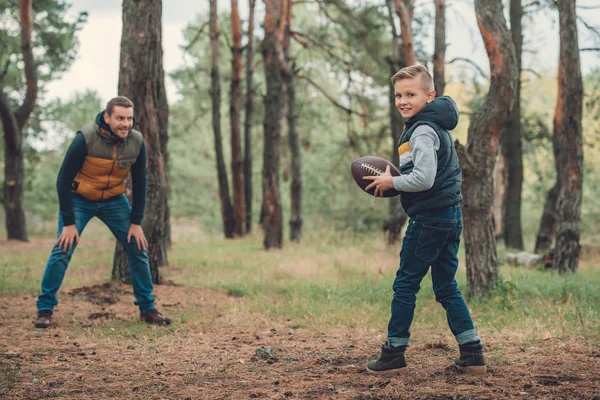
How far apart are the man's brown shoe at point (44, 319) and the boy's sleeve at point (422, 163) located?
3.88m

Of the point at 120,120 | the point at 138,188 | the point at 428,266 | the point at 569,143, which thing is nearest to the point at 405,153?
the point at 428,266

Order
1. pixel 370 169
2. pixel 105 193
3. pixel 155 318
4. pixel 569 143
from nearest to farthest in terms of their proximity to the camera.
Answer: pixel 370 169 → pixel 105 193 → pixel 155 318 → pixel 569 143

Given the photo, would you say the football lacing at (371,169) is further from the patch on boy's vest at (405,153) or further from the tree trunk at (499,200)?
the tree trunk at (499,200)

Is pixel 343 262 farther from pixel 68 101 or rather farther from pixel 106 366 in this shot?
pixel 68 101

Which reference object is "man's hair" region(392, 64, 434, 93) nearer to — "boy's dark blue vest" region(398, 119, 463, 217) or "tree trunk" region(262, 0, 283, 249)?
"boy's dark blue vest" region(398, 119, 463, 217)

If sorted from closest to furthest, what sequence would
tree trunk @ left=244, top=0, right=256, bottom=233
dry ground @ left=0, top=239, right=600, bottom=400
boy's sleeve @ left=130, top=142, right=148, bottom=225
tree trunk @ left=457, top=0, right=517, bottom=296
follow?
dry ground @ left=0, top=239, right=600, bottom=400
boy's sleeve @ left=130, top=142, right=148, bottom=225
tree trunk @ left=457, top=0, right=517, bottom=296
tree trunk @ left=244, top=0, right=256, bottom=233

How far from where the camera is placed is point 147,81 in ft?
27.8

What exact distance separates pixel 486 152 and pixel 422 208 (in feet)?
11.6

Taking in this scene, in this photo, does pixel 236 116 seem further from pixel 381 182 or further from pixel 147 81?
pixel 381 182

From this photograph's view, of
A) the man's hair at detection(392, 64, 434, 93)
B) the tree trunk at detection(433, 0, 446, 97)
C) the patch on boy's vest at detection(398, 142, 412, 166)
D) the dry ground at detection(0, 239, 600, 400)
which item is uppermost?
the tree trunk at detection(433, 0, 446, 97)

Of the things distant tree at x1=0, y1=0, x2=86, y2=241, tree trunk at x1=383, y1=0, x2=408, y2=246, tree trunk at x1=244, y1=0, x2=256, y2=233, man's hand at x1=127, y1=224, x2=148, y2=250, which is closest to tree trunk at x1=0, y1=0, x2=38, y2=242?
distant tree at x1=0, y1=0, x2=86, y2=241

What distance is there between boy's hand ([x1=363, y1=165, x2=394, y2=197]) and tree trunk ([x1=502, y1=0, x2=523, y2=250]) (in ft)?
41.1

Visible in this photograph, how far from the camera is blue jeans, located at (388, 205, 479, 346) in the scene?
425 cm

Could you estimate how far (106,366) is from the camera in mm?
4820
